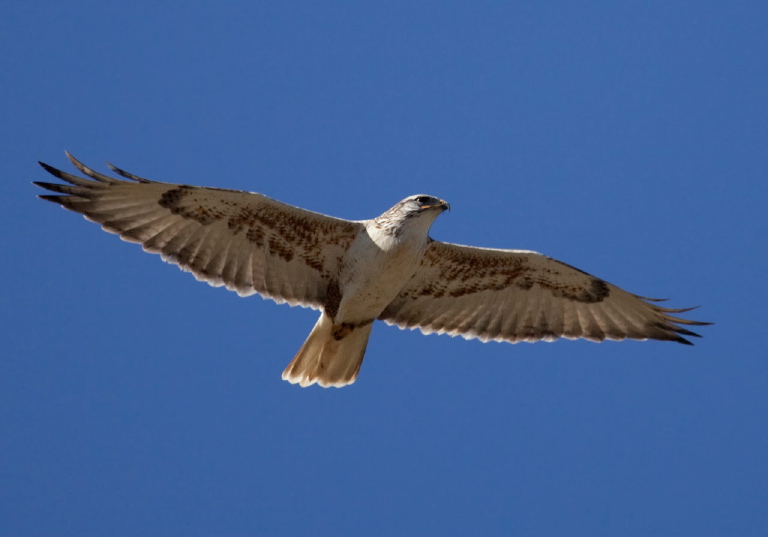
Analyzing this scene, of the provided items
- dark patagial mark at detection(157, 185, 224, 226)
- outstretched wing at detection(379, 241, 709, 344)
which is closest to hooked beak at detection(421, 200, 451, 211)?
outstretched wing at detection(379, 241, 709, 344)

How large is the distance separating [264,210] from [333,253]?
2.49ft

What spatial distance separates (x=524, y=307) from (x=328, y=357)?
6.61 ft

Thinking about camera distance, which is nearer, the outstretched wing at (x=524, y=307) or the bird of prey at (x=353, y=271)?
the bird of prey at (x=353, y=271)

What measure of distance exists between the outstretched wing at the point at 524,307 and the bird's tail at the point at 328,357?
442 mm

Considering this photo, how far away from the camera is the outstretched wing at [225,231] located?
9.24 m

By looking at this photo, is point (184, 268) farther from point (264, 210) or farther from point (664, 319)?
point (664, 319)

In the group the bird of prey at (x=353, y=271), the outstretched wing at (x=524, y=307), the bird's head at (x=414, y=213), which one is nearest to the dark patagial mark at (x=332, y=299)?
the bird of prey at (x=353, y=271)

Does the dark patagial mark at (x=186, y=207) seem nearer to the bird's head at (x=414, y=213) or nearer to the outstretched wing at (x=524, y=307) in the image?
the bird's head at (x=414, y=213)

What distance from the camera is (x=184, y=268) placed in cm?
961

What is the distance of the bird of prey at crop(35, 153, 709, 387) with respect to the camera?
9250 mm

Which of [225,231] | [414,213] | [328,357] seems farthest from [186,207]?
[414,213]

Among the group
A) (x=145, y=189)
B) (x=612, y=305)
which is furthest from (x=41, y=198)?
(x=612, y=305)

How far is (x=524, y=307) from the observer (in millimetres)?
10539

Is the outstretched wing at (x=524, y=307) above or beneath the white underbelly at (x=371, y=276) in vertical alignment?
above
